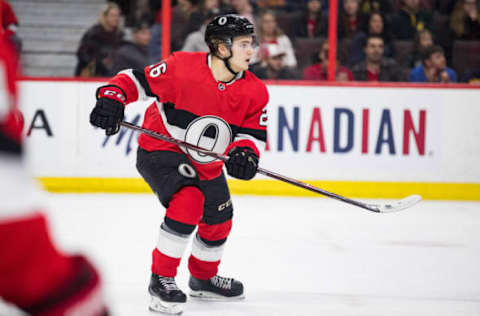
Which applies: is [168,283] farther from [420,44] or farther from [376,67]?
[420,44]

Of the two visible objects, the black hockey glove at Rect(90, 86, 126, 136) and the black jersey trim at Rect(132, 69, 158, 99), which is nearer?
the black hockey glove at Rect(90, 86, 126, 136)

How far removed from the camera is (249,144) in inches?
94.1

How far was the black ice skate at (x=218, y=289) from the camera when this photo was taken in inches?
98.5

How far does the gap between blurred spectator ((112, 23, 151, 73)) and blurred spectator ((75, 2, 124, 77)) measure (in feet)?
0.15

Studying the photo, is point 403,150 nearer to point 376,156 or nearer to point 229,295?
point 376,156

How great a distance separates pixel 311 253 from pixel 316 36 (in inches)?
87.6

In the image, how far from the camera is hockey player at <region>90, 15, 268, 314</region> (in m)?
2.32

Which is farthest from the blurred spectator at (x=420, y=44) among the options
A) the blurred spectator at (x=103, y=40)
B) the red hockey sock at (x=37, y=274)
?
the red hockey sock at (x=37, y=274)

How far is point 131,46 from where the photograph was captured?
16.5 ft

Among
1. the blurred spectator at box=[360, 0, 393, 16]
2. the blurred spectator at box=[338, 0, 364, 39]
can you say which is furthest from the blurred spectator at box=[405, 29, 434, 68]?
the blurred spectator at box=[338, 0, 364, 39]

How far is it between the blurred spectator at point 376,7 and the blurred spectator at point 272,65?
65 centimetres

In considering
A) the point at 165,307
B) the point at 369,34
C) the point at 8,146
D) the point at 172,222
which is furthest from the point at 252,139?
the point at 369,34

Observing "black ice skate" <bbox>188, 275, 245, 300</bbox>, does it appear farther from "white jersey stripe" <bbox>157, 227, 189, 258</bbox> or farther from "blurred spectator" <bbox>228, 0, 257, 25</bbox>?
"blurred spectator" <bbox>228, 0, 257, 25</bbox>

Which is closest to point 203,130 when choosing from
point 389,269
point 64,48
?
point 389,269
